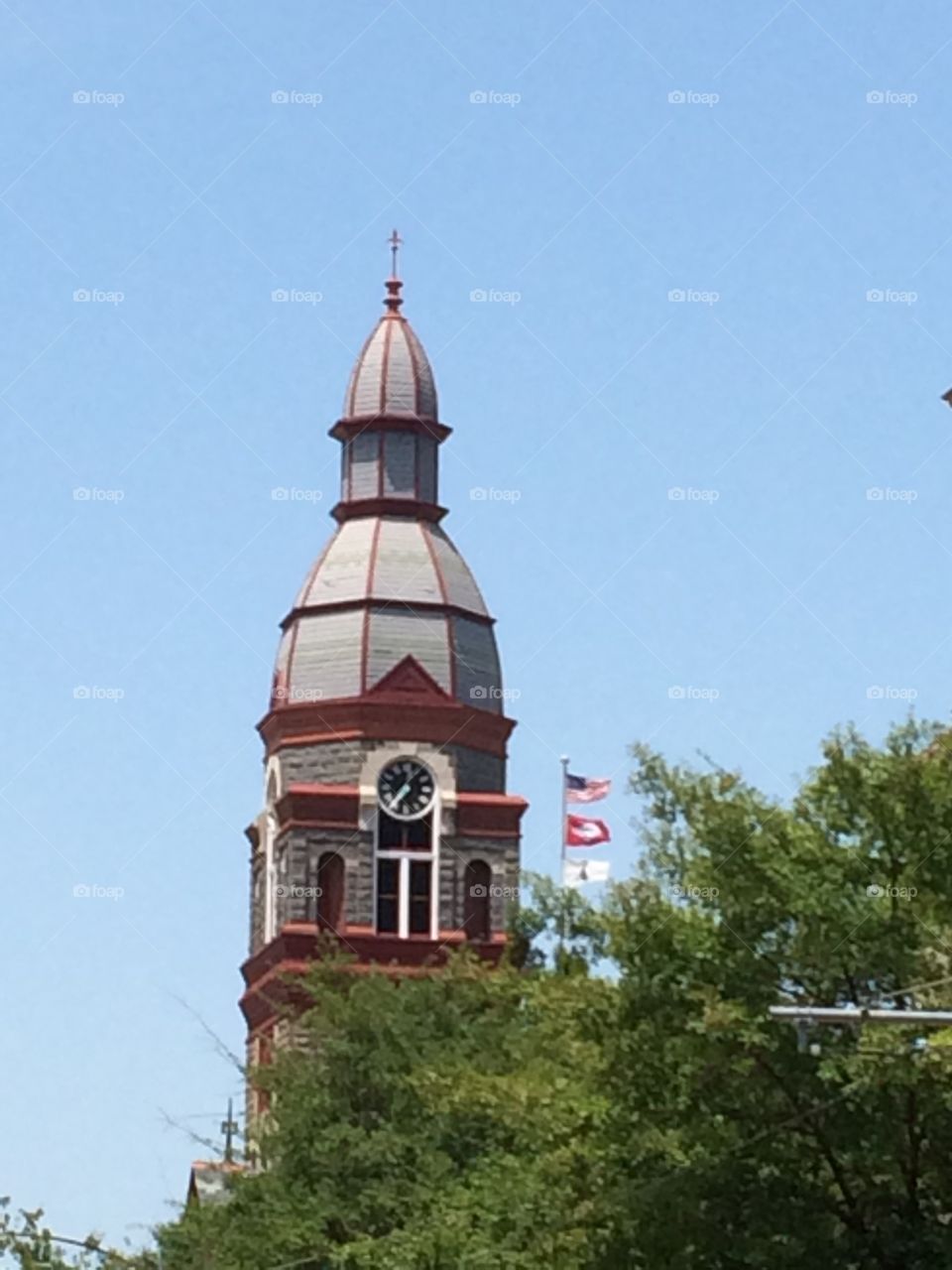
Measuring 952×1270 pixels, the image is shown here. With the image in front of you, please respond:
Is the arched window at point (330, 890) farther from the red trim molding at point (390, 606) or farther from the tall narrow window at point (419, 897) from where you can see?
the red trim molding at point (390, 606)

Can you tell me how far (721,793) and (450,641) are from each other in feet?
153

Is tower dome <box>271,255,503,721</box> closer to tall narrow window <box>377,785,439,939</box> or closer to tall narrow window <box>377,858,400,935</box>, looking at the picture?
tall narrow window <box>377,785,439,939</box>

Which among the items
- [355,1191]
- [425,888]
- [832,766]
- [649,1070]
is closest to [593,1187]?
[649,1070]

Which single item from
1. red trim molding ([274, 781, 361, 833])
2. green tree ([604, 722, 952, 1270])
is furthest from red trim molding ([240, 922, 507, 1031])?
green tree ([604, 722, 952, 1270])

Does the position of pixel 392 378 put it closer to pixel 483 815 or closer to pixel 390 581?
pixel 390 581

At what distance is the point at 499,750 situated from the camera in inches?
3772

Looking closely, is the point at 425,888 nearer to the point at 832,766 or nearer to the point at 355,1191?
the point at 355,1191

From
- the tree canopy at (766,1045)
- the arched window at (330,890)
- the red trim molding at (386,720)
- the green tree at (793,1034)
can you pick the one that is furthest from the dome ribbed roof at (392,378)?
the green tree at (793,1034)

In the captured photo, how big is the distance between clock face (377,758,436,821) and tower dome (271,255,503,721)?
1948 millimetres

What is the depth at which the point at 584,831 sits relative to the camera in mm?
82562

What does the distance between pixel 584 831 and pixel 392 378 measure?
62.1 feet

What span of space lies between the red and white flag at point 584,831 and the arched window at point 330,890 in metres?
11.9

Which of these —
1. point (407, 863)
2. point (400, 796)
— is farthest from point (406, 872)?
point (400, 796)

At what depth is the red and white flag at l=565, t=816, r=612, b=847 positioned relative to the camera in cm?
8231
